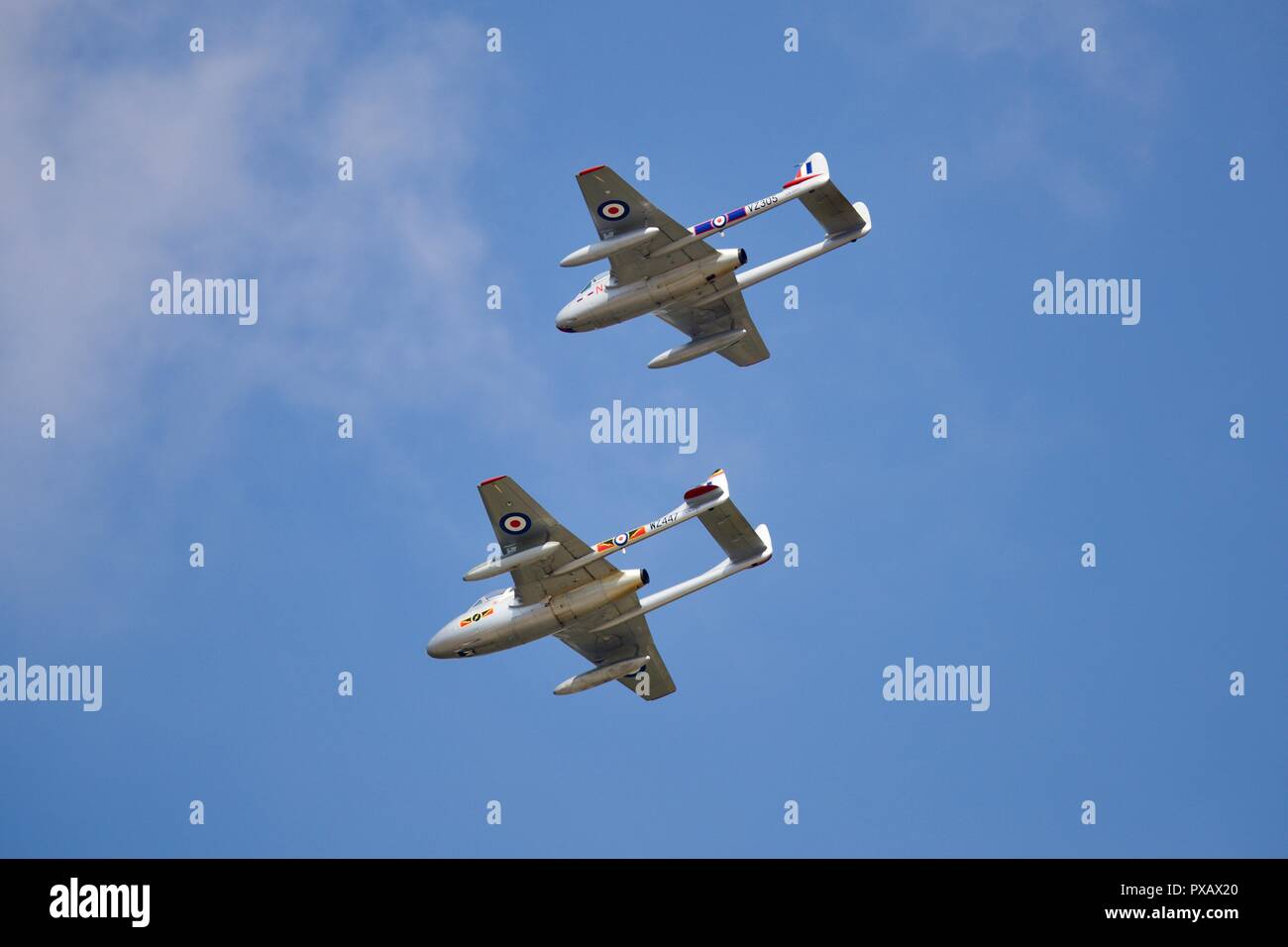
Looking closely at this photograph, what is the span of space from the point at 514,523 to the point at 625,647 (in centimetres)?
1006

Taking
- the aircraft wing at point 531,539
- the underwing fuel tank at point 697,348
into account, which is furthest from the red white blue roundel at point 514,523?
the underwing fuel tank at point 697,348

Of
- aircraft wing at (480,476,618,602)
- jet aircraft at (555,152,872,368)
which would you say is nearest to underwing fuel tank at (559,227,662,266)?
jet aircraft at (555,152,872,368)

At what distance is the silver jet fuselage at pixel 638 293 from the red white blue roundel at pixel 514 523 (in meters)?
10.8

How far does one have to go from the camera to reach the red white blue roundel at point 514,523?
66.4 metres

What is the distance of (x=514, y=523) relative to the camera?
2621 inches

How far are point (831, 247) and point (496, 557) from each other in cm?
1823

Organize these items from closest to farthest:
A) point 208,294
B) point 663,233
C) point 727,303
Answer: point 663,233 → point 727,303 → point 208,294

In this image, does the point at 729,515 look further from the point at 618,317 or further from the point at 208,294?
the point at 208,294

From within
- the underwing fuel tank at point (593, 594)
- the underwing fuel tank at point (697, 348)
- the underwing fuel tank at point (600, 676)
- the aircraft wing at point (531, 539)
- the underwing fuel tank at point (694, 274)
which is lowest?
the underwing fuel tank at point (600, 676)

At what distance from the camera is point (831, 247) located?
7375 centimetres

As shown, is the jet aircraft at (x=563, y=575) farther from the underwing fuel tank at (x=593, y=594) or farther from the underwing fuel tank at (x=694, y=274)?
the underwing fuel tank at (x=694, y=274)

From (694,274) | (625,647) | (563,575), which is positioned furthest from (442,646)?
(694,274)

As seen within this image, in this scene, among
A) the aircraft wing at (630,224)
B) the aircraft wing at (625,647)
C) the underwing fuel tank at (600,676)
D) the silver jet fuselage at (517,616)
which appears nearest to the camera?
the silver jet fuselage at (517,616)
